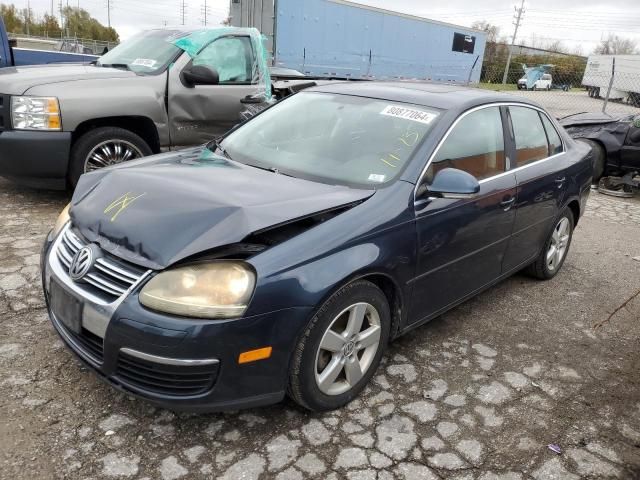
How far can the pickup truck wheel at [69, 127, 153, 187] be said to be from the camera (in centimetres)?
515

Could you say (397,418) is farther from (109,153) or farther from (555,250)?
(109,153)

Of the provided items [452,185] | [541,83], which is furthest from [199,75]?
[541,83]

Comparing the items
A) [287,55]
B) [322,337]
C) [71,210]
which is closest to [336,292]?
[322,337]

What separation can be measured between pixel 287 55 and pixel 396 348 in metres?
14.4

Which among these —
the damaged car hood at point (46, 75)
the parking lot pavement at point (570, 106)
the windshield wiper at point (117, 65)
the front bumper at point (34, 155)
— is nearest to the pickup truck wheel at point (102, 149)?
the front bumper at point (34, 155)

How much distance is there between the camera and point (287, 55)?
53.5 feet

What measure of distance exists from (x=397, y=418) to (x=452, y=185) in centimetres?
124

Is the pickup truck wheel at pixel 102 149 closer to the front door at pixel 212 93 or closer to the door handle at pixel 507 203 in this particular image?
the front door at pixel 212 93

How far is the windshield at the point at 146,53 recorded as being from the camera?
226 inches

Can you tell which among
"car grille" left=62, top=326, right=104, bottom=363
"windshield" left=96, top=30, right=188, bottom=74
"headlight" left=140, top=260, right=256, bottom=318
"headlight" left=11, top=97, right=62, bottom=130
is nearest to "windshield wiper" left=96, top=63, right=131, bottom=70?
"windshield" left=96, top=30, right=188, bottom=74

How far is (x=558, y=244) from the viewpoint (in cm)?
471

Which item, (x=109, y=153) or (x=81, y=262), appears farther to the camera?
(x=109, y=153)

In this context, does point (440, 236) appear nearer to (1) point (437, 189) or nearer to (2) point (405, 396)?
(1) point (437, 189)

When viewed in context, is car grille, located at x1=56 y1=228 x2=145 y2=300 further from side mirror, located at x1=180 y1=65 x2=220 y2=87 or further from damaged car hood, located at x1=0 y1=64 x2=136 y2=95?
side mirror, located at x1=180 y1=65 x2=220 y2=87
